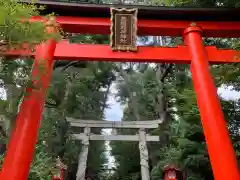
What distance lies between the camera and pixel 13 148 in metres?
4.68

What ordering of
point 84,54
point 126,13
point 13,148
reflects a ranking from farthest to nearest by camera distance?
point 126,13
point 84,54
point 13,148

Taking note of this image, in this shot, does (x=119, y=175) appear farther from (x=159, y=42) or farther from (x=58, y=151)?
(x=159, y=42)

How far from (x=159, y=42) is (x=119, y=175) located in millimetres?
7579

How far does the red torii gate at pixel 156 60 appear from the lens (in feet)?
15.4

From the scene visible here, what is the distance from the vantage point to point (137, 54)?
21.0 feet

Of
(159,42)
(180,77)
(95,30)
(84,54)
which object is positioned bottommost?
(84,54)

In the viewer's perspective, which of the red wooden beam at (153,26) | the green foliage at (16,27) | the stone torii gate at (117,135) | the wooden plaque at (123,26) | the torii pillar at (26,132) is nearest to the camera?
the green foliage at (16,27)

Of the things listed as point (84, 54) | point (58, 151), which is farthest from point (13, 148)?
point (58, 151)

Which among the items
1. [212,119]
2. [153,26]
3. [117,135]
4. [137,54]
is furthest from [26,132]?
[117,135]

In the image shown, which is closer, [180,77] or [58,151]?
[58,151]

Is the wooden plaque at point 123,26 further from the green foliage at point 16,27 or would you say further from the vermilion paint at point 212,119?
the green foliage at point 16,27

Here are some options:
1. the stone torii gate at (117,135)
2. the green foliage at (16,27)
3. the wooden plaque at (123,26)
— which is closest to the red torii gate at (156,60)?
the wooden plaque at (123,26)

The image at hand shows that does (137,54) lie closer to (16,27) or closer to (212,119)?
(212,119)

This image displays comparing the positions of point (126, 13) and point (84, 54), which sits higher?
point (126, 13)
